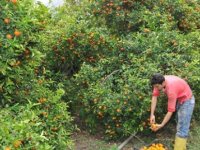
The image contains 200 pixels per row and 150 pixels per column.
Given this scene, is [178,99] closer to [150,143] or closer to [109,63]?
[150,143]

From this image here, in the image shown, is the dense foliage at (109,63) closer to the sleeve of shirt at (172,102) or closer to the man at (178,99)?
the man at (178,99)

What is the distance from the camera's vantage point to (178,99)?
251 inches

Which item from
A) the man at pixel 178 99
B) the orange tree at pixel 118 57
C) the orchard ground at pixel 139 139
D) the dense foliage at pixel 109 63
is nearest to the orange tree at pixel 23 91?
the dense foliage at pixel 109 63

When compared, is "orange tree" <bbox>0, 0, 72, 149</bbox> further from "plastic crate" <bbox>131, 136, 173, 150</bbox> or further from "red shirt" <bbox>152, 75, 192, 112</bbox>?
"plastic crate" <bbox>131, 136, 173, 150</bbox>

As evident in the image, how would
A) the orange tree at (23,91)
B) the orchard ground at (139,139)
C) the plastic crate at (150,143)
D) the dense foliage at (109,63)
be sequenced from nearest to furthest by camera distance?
the orange tree at (23,91)
the dense foliage at (109,63)
the plastic crate at (150,143)
the orchard ground at (139,139)

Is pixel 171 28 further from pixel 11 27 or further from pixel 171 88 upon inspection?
pixel 11 27

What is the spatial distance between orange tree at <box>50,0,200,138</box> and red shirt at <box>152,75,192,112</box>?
0.72 meters

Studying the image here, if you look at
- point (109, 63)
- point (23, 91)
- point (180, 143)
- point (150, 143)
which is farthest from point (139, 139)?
point (23, 91)

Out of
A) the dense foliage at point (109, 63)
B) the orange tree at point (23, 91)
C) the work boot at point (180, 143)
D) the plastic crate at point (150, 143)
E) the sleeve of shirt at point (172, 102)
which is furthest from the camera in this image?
the plastic crate at point (150, 143)

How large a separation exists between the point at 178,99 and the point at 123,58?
2.10 meters

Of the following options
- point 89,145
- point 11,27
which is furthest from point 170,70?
point 11,27

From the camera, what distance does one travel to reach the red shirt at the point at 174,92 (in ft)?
19.6

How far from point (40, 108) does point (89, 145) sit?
88.5 inches

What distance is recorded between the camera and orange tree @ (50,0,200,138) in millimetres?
7215
